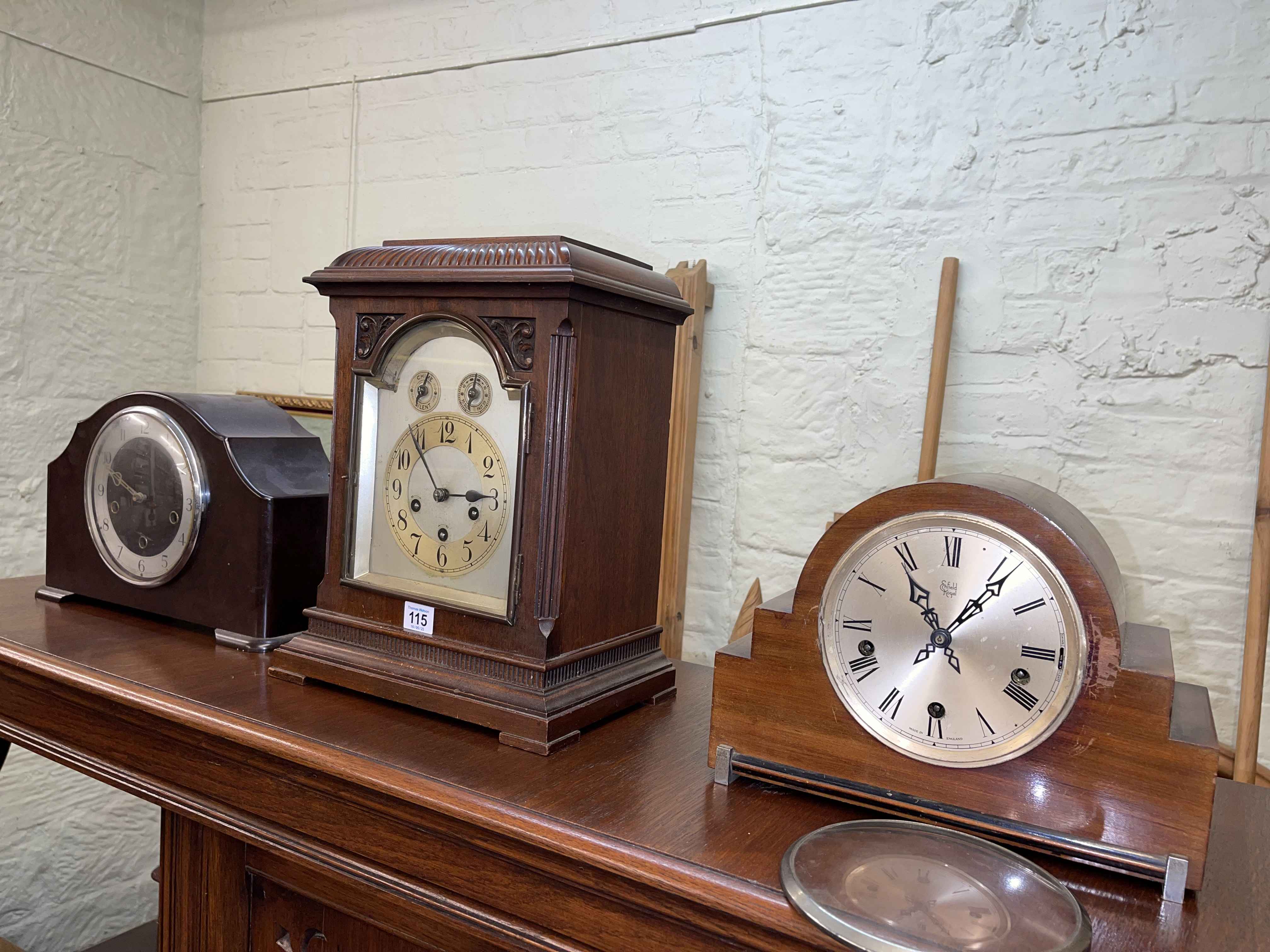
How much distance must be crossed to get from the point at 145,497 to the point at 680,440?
3.20 ft

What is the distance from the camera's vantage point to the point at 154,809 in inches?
114

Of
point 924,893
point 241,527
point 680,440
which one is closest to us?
point 924,893

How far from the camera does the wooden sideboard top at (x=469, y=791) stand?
846mm

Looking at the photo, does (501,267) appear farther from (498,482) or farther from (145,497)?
(145,497)

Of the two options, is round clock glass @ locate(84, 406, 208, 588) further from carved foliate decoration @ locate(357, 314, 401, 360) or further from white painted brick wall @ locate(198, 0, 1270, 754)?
white painted brick wall @ locate(198, 0, 1270, 754)

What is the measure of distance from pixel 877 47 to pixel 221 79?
2012 mm

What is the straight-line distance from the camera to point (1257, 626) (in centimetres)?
146

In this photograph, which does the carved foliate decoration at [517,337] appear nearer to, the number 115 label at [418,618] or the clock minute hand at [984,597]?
the number 115 label at [418,618]

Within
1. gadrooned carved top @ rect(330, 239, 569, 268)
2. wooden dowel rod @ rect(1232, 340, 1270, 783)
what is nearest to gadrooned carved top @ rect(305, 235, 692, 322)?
gadrooned carved top @ rect(330, 239, 569, 268)

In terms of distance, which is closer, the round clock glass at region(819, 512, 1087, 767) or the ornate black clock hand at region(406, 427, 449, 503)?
the round clock glass at region(819, 512, 1087, 767)

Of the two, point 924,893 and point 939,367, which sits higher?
point 939,367

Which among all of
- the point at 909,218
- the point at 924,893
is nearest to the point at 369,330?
the point at 924,893

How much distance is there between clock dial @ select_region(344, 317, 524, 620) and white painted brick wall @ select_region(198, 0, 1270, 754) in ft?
2.89

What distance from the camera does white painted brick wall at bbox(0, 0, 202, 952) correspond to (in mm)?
2557
